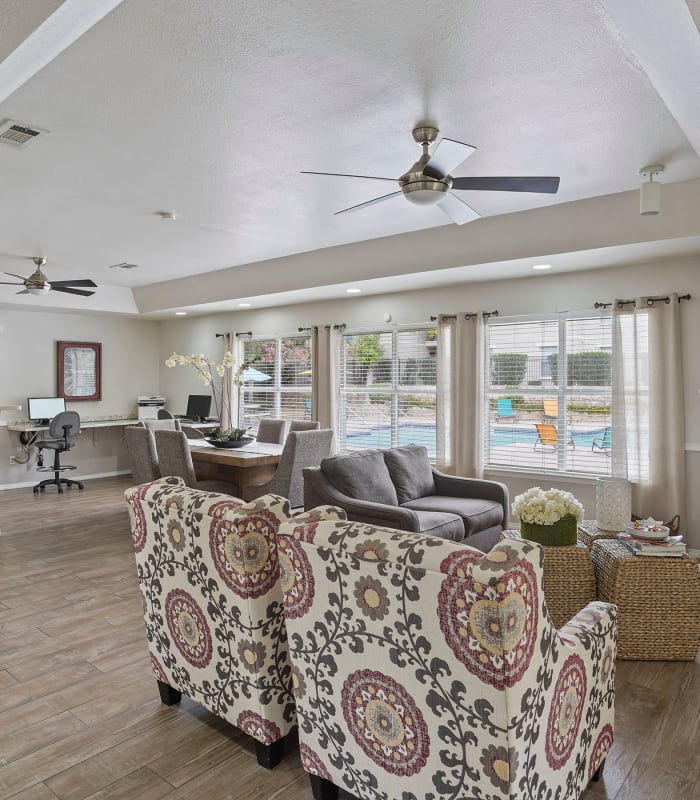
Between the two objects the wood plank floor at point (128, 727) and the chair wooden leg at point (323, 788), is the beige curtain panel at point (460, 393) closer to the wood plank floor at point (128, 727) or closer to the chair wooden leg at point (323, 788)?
the wood plank floor at point (128, 727)

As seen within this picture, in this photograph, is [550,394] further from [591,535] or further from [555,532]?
[555,532]

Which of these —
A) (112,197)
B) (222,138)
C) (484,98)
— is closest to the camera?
(484,98)

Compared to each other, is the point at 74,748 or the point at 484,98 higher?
the point at 484,98

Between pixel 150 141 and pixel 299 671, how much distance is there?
2807 millimetres

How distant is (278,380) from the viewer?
26.4ft

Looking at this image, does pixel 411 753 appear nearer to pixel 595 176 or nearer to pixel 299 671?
pixel 299 671

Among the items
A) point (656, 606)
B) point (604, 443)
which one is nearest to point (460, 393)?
point (604, 443)

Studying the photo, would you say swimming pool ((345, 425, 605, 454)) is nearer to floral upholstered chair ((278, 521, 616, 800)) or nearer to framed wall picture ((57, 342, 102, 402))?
floral upholstered chair ((278, 521, 616, 800))

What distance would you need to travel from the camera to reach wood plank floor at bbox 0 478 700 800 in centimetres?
200

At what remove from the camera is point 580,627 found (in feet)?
6.00

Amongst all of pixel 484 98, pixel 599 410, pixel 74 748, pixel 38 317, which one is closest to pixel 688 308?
pixel 599 410

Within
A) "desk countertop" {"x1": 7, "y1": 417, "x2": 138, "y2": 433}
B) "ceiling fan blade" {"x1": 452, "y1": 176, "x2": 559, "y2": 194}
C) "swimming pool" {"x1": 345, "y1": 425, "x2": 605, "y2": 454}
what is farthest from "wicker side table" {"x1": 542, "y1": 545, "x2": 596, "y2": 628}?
"desk countertop" {"x1": 7, "y1": 417, "x2": 138, "y2": 433}

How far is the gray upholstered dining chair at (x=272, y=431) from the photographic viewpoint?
6.44 m

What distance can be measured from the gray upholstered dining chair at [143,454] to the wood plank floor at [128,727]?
180 centimetres
